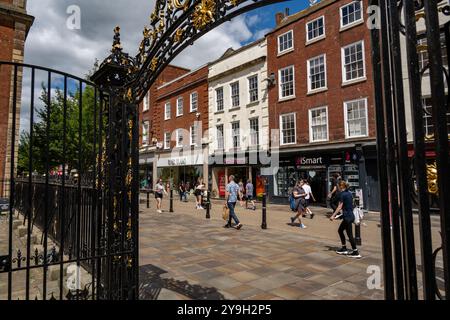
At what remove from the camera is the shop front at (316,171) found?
52.3 ft

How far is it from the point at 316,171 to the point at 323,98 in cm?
424

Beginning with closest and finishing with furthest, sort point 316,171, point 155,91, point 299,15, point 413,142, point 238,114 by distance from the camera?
point 413,142, point 316,171, point 299,15, point 238,114, point 155,91

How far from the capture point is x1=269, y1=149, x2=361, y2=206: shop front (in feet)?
52.3

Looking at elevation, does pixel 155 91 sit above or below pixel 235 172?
above

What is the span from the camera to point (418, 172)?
1687 millimetres

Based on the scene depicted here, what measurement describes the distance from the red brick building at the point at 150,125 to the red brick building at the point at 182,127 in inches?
11.8

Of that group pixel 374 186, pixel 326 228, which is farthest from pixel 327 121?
pixel 326 228

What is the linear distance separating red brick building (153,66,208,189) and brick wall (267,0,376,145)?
280 inches

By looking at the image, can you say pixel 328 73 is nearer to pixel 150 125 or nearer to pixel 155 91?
pixel 155 91

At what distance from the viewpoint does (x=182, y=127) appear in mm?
27641

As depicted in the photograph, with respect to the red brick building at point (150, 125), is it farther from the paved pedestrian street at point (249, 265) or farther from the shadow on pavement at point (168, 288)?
the shadow on pavement at point (168, 288)

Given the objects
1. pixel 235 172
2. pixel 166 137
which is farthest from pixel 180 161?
pixel 235 172

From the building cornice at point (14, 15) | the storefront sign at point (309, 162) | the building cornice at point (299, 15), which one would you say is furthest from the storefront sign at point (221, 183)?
the building cornice at point (14, 15)

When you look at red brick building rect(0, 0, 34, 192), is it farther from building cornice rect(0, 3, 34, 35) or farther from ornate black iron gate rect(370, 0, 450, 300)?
ornate black iron gate rect(370, 0, 450, 300)
